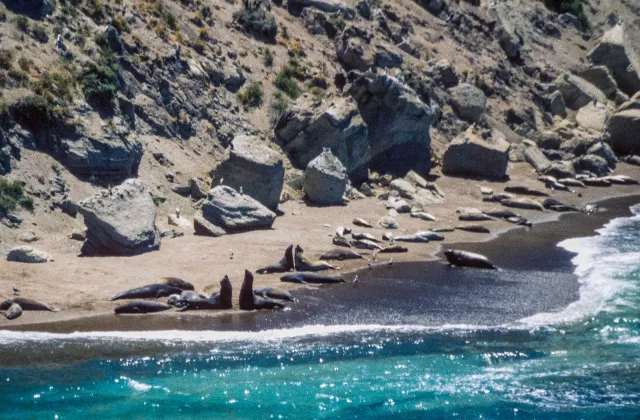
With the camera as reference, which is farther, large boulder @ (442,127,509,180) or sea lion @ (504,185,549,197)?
large boulder @ (442,127,509,180)

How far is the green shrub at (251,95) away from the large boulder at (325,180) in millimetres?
6355

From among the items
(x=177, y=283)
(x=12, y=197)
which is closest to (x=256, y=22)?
(x=12, y=197)

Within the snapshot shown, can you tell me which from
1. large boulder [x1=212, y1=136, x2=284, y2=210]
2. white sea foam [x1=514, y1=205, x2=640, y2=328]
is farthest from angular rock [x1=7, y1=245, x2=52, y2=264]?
white sea foam [x1=514, y1=205, x2=640, y2=328]

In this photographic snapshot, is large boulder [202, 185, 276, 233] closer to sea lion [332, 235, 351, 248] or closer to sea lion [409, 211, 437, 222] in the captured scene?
sea lion [332, 235, 351, 248]

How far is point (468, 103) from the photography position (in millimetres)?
38188

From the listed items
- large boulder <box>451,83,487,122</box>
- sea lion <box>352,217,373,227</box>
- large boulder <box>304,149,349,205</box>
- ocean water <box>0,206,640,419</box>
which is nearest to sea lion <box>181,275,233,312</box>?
ocean water <box>0,206,640,419</box>

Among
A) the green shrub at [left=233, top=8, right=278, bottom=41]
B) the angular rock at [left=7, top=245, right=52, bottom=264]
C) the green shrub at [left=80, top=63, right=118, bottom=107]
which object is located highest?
the green shrub at [left=233, top=8, right=278, bottom=41]

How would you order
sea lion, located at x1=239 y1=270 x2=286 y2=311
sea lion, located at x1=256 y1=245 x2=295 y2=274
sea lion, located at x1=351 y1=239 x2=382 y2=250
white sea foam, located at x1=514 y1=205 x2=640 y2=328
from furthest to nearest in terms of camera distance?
sea lion, located at x1=351 y1=239 x2=382 y2=250
sea lion, located at x1=256 y1=245 x2=295 y2=274
white sea foam, located at x1=514 y1=205 x2=640 y2=328
sea lion, located at x1=239 y1=270 x2=286 y2=311

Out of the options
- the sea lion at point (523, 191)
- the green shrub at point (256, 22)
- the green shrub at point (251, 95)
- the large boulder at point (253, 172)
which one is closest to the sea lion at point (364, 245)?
the large boulder at point (253, 172)

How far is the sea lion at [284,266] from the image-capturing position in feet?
60.9

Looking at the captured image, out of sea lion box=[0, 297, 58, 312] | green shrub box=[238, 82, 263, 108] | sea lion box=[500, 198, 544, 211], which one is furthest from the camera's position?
green shrub box=[238, 82, 263, 108]

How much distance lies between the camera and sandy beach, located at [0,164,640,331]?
1519cm

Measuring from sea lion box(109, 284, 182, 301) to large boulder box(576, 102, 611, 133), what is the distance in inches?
1311

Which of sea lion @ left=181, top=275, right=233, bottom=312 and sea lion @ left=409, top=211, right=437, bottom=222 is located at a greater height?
sea lion @ left=409, top=211, right=437, bottom=222
